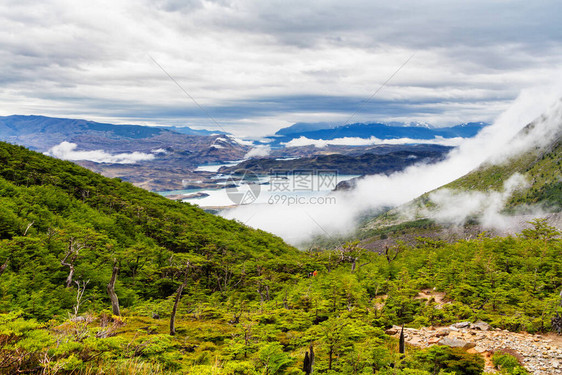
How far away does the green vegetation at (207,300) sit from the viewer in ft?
39.0

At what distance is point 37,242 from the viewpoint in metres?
32.1

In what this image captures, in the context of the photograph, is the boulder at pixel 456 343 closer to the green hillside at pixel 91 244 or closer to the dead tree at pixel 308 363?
the dead tree at pixel 308 363

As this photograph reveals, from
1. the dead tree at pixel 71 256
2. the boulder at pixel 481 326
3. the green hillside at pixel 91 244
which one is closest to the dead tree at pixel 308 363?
the green hillside at pixel 91 244

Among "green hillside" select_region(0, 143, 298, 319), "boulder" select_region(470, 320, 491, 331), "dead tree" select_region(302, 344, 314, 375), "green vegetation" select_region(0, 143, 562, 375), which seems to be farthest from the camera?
"green hillside" select_region(0, 143, 298, 319)

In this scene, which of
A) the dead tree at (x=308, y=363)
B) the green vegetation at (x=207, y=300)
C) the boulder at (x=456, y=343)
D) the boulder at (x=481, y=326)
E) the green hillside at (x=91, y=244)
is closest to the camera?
the green vegetation at (x=207, y=300)

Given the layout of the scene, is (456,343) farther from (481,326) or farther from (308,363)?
(308,363)

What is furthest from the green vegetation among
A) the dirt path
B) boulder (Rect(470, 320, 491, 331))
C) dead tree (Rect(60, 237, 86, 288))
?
the dirt path

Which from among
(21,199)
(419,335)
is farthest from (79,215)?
(419,335)

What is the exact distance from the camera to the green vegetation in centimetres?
1189

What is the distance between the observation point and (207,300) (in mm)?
35156

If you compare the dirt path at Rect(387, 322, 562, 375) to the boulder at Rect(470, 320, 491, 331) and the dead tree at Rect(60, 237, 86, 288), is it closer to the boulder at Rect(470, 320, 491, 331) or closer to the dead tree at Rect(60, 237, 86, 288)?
the boulder at Rect(470, 320, 491, 331)

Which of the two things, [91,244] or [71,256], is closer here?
[71,256]

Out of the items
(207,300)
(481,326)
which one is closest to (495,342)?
(481,326)

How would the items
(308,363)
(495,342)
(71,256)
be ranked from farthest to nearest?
(71,256) → (495,342) → (308,363)
